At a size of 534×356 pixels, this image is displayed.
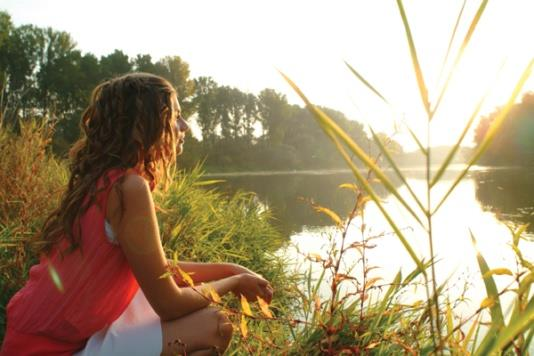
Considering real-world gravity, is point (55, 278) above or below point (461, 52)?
below

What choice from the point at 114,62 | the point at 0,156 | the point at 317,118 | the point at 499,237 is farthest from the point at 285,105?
the point at 317,118

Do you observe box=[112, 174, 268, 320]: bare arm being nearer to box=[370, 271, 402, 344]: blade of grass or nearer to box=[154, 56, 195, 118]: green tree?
box=[370, 271, 402, 344]: blade of grass

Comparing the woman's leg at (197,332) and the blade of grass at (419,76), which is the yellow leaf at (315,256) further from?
the woman's leg at (197,332)

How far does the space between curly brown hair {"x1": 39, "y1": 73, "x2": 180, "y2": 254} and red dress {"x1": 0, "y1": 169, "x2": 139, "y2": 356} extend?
0.06 metres

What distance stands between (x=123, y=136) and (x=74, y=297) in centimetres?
47

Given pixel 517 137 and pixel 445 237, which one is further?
pixel 517 137

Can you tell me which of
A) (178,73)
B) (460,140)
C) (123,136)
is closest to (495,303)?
(460,140)

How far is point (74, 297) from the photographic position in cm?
131

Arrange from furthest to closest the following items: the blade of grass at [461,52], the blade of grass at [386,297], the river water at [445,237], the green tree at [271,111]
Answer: the green tree at [271,111] < the river water at [445,237] < the blade of grass at [386,297] < the blade of grass at [461,52]

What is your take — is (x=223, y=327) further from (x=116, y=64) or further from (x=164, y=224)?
(x=116, y=64)

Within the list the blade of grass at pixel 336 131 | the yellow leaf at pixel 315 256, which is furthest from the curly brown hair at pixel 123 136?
the blade of grass at pixel 336 131

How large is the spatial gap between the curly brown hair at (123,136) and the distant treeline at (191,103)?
2934 millimetres

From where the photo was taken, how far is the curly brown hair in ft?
4.54

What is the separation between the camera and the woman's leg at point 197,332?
1370 mm
